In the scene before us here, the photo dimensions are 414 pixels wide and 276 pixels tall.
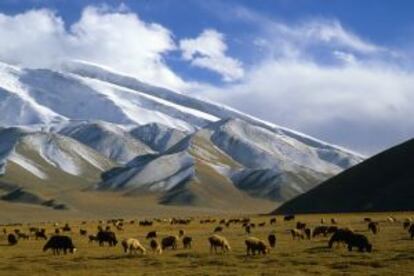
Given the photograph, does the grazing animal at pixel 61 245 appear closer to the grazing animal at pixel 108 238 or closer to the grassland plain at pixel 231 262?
the grassland plain at pixel 231 262

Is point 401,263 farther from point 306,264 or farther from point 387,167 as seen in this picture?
point 387,167

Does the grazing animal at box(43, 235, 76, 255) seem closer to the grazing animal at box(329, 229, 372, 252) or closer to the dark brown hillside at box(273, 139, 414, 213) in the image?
the grazing animal at box(329, 229, 372, 252)

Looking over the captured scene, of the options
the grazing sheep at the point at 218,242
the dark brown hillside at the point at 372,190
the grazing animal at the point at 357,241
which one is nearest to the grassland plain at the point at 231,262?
the grazing animal at the point at 357,241

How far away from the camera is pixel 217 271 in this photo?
129ft

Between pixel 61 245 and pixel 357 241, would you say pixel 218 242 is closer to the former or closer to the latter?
pixel 357 241

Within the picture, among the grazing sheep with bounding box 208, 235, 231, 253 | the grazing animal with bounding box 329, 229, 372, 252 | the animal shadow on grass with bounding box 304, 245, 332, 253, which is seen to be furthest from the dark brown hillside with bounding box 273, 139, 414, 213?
the grazing animal with bounding box 329, 229, 372, 252

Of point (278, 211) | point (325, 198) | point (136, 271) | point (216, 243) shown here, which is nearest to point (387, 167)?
point (325, 198)

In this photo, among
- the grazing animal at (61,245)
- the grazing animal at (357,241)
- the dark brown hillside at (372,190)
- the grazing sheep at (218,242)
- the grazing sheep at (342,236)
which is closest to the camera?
the grazing animal at (357,241)

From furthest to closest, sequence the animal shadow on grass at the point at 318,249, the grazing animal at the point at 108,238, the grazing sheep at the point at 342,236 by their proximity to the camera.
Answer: the grazing animal at the point at 108,238 < the animal shadow on grass at the point at 318,249 < the grazing sheep at the point at 342,236

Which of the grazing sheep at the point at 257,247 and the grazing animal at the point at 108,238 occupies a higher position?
the grazing animal at the point at 108,238

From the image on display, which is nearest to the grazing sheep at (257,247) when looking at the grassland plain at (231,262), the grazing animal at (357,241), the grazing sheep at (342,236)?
the grassland plain at (231,262)

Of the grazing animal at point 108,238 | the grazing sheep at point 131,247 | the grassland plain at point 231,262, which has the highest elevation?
the grazing animal at point 108,238

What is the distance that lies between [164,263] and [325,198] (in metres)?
149

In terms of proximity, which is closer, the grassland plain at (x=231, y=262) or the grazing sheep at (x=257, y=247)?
the grassland plain at (x=231, y=262)
